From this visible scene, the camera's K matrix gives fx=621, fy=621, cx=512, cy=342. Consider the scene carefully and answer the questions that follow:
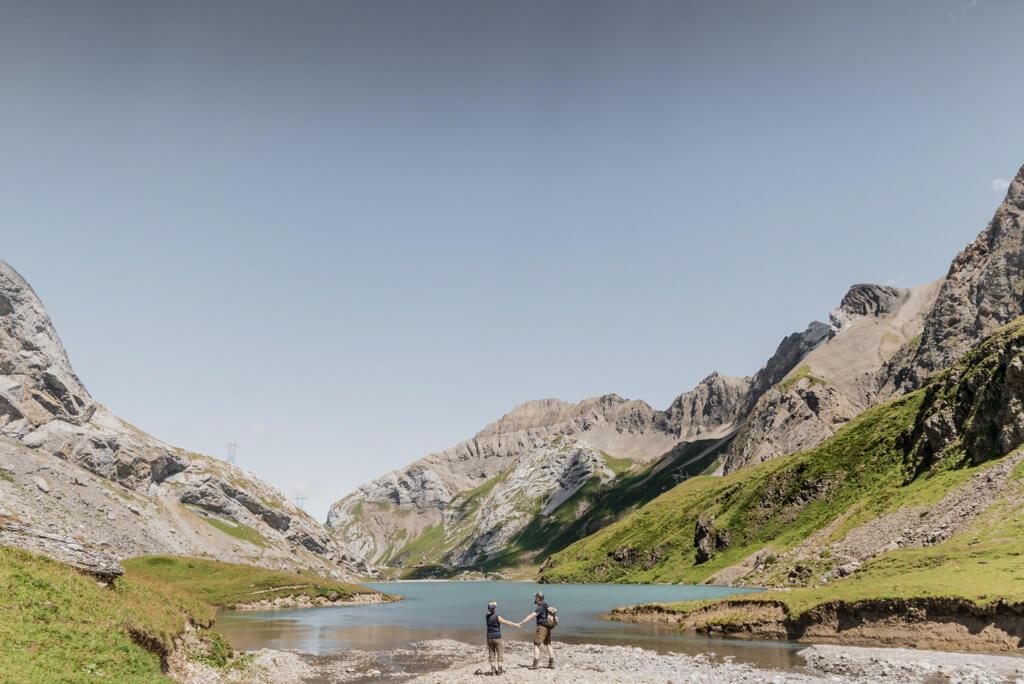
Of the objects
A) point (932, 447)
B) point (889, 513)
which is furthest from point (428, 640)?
point (932, 447)

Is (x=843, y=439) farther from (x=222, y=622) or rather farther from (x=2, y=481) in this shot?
(x=2, y=481)

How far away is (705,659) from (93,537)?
158 m

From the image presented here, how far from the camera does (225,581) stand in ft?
424

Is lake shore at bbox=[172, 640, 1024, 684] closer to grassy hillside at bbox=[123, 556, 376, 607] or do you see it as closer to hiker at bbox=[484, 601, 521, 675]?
hiker at bbox=[484, 601, 521, 675]

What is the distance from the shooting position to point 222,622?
8712 centimetres

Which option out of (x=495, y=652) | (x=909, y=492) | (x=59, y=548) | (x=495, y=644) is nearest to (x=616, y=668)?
(x=495, y=652)

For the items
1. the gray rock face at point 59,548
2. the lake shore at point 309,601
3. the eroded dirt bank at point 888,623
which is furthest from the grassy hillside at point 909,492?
the lake shore at point 309,601

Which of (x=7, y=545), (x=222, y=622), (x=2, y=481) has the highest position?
(x=2, y=481)

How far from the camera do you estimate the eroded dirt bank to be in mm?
43500

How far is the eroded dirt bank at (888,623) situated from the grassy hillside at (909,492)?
4.82 feet

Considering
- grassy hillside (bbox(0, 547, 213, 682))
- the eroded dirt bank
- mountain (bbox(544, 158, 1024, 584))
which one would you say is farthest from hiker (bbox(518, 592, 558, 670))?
mountain (bbox(544, 158, 1024, 584))

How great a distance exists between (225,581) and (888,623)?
122545 mm

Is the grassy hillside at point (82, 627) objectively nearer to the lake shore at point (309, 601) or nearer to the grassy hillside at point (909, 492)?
the grassy hillside at point (909, 492)

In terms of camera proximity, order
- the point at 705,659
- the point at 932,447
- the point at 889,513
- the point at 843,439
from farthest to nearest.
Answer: the point at 843,439
the point at 932,447
the point at 889,513
the point at 705,659
